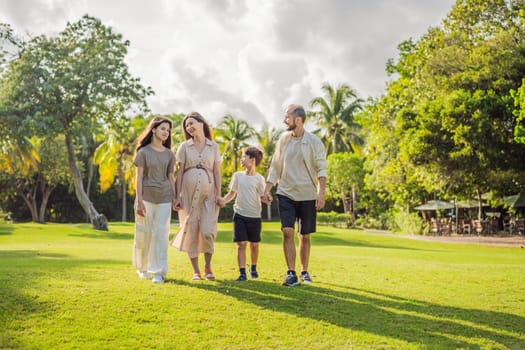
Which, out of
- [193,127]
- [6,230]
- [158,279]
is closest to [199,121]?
[193,127]

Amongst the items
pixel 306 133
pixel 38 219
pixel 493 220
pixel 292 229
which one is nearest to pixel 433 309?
pixel 292 229

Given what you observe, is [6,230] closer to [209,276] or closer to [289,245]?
[209,276]

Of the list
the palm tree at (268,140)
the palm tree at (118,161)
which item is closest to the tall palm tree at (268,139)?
the palm tree at (268,140)

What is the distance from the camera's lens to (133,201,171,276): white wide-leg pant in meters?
7.04

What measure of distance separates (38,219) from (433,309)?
47.2 metres

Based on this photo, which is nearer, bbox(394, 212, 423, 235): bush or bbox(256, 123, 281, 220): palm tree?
bbox(394, 212, 423, 235): bush

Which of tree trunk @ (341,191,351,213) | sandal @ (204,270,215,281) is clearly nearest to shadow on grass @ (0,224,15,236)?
sandal @ (204,270,215,281)

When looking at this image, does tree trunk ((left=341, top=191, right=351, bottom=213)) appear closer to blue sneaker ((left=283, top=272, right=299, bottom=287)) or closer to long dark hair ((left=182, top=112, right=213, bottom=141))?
long dark hair ((left=182, top=112, right=213, bottom=141))

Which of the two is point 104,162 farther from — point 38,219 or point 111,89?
point 111,89

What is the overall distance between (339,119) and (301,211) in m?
46.6

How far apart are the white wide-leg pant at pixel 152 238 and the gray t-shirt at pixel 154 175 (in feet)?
0.34

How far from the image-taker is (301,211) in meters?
7.26

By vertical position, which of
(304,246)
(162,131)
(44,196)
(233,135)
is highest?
(233,135)

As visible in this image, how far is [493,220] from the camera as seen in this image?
116ft
